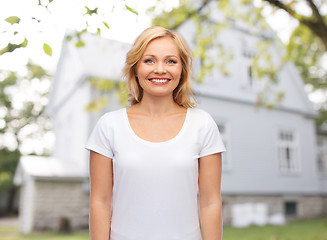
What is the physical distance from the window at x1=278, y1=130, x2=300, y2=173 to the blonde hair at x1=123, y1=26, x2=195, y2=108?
578 inches

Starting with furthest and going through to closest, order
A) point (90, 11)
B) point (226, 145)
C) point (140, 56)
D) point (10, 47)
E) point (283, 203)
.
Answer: point (283, 203)
point (226, 145)
point (90, 11)
point (10, 47)
point (140, 56)

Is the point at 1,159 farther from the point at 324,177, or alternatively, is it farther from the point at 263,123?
the point at 324,177

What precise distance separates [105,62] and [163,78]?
10.9m

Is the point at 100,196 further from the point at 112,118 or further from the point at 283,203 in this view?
the point at 283,203

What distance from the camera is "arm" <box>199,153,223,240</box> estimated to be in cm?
166

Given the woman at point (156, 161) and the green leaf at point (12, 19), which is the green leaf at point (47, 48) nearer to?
the green leaf at point (12, 19)

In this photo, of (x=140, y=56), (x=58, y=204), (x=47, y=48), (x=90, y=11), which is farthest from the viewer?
(x=58, y=204)

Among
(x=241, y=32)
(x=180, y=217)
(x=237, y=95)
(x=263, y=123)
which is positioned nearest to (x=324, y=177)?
(x=263, y=123)

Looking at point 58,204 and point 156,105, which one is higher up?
point 156,105

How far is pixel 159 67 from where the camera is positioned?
1700 millimetres

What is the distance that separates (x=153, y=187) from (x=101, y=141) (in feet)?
1.04

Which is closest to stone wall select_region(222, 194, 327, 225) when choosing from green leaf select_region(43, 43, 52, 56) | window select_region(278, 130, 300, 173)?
window select_region(278, 130, 300, 173)

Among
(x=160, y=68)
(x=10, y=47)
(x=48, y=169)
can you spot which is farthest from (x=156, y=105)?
(x=48, y=169)

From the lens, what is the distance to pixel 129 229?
160cm
